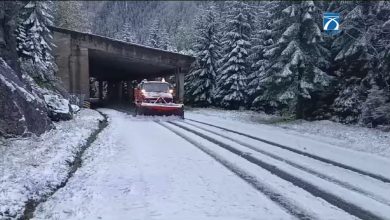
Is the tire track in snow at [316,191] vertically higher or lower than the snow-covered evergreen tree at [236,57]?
lower

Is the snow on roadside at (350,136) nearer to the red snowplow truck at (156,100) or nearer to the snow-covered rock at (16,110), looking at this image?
the red snowplow truck at (156,100)

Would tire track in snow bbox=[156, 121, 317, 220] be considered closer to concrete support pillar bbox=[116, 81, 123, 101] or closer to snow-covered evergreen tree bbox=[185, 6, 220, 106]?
snow-covered evergreen tree bbox=[185, 6, 220, 106]

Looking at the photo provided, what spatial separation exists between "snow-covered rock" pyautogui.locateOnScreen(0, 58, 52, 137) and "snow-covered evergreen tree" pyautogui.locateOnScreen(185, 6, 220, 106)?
29.6 meters

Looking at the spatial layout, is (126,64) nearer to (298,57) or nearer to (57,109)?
(298,57)

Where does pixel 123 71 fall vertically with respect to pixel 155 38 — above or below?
below

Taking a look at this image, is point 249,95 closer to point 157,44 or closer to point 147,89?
point 147,89

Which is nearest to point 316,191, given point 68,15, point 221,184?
point 221,184

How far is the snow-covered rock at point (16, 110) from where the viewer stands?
1243cm

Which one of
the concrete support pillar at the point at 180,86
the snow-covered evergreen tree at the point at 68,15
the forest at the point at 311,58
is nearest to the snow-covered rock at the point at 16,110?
the forest at the point at 311,58

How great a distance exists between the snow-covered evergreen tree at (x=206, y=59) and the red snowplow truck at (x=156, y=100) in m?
15.9

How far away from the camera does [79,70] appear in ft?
135

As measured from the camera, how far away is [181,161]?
404 inches

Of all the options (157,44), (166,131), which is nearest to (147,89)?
(166,131)

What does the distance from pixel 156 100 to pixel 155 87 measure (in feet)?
5.96
